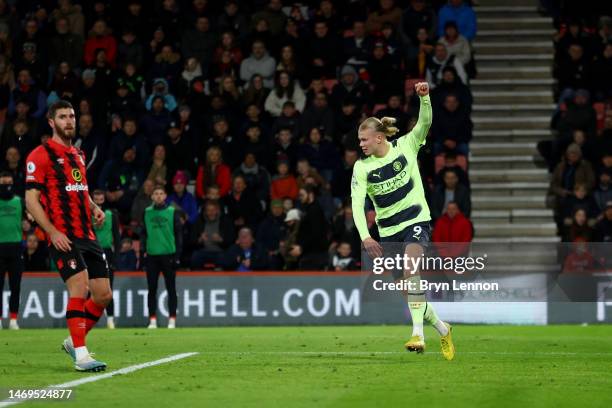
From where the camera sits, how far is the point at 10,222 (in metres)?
19.6

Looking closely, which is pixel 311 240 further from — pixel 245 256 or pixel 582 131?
pixel 582 131

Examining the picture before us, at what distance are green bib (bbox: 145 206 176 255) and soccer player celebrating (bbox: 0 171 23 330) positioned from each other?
2009 mm

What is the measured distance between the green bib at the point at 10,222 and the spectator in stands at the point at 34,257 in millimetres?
1683

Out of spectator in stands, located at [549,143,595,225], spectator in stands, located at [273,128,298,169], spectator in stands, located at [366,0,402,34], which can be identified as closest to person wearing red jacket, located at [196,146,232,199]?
spectator in stands, located at [273,128,298,169]

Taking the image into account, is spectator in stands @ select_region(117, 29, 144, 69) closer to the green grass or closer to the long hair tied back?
the green grass

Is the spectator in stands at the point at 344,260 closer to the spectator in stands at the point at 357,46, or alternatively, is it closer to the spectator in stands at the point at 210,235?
the spectator in stands at the point at 210,235

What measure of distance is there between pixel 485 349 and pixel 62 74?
12.6 m

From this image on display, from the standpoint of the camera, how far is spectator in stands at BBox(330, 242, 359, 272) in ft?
68.8

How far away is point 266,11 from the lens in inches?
989

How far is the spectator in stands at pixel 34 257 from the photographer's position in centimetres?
2139

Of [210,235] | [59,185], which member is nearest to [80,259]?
[59,185]

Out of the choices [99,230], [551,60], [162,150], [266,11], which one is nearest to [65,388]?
[99,230]

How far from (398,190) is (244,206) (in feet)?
32.9

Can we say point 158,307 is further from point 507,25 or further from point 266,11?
point 507,25
